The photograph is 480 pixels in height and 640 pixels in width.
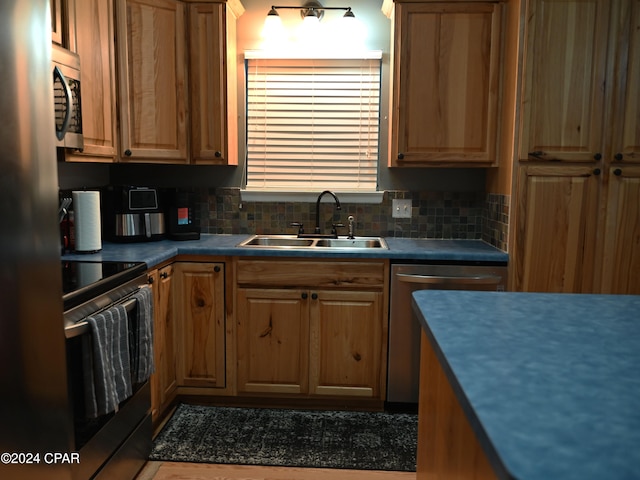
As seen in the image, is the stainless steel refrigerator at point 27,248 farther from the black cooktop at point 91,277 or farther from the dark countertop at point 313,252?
the dark countertop at point 313,252

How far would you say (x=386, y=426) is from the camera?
8.79ft

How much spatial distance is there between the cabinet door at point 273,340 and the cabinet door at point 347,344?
6 cm

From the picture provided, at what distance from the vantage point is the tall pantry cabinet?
2.52 metres

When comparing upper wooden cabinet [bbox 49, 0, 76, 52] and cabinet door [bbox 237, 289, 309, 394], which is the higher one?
upper wooden cabinet [bbox 49, 0, 76, 52]

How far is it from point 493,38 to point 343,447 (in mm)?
2221

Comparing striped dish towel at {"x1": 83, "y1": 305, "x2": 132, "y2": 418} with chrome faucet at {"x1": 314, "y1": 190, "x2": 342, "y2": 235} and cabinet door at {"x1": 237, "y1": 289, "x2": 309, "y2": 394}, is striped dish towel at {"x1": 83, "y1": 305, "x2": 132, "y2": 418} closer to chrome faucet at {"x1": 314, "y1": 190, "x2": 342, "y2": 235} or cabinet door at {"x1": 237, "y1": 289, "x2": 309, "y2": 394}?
cabinet door at {"x1": 237, "y1": 289, "x2": 309, "y2": 394}

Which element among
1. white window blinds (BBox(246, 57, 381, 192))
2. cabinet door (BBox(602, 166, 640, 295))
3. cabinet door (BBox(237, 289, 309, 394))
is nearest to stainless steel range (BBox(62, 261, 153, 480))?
cabinet door (BBox(237, 289, 309, 394))

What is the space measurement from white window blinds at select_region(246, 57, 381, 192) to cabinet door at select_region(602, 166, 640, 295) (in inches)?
52.7

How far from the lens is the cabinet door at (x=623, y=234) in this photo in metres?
2.58

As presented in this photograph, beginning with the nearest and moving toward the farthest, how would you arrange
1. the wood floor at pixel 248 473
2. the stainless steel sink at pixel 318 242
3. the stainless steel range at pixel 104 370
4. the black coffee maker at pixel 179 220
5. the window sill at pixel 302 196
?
the stainless steel range at pixel 104 370 → the wood floor at pixel 248 473 → the black coffee maker at pixel 179 220 → the stainless steel sink at pixel 318 242 → the window sill at pixel 302 196

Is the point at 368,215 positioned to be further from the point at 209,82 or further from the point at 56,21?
the point at 56,21

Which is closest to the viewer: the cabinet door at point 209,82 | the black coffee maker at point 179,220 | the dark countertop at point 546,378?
the dark countertop at point 546,378

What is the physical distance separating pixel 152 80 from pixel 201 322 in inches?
52.1

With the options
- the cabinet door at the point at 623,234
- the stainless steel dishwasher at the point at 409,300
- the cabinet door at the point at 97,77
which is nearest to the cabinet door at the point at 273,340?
the stainless steel dishwasher at the point at 409,300
